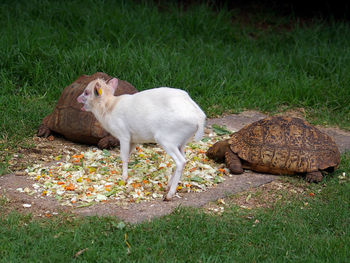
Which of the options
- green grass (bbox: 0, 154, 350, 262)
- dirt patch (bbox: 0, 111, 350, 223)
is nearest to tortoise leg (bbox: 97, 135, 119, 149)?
dirt patch (bbox: 0, 111, 350, 223)

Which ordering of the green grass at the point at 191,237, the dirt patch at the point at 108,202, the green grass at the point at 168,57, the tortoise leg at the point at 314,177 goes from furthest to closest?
the green grass at the point at 168,57
the tortoise leg at the point at 314,177
the dirt patch at the point at 108,202
the green grass at the point at 191,237

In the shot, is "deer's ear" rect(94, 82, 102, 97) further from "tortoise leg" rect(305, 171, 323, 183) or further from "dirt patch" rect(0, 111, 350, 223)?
"tortoise leg" rect(305, 171, 323, 183)

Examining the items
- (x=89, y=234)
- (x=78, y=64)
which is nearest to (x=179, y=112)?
(x=89, y=234)

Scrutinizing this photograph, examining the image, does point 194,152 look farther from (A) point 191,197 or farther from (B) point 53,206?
(B) point 53,206

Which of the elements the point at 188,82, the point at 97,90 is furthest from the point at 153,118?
the point at 188,82

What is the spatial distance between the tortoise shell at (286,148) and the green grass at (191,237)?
0.76 meters

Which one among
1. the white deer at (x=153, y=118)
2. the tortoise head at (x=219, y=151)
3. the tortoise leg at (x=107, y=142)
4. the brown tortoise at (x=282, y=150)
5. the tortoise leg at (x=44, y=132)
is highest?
the white deer at (x=153, y=118)

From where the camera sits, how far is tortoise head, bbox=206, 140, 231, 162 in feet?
18.2

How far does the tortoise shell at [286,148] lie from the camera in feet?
17.0

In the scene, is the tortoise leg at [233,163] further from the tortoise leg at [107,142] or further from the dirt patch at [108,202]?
the tortoise leg at [107,142]

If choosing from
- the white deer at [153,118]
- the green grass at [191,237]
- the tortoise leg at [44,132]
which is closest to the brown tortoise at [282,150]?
the green grass at [191,237]

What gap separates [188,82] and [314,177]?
3.16 m

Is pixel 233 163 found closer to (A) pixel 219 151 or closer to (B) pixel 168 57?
(A) pixel 219 151

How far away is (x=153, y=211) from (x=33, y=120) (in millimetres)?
2915
